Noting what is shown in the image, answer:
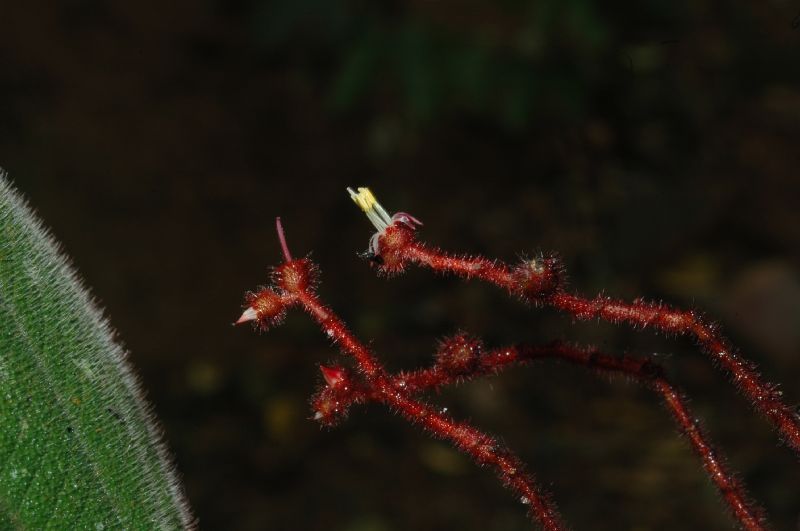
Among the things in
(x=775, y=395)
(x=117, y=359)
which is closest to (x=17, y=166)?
(x=117, y=359)

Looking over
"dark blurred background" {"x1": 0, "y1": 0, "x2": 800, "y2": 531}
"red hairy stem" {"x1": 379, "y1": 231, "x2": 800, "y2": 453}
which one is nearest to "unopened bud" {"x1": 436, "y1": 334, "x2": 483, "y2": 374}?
"red hairy stem" {"x1": 379, "y1": 231, "x2": 800, "y2": 453}

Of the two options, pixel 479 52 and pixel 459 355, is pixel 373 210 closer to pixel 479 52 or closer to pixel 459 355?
pixel 459 355

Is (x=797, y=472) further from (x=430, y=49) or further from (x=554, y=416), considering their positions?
(x=430, y=49)

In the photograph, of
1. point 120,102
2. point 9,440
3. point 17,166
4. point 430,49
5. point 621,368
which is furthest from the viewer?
point 120,102

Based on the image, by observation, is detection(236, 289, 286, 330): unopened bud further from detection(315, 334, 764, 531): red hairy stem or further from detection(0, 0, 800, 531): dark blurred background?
detection(0, 0, 800, 531): dark blurred background

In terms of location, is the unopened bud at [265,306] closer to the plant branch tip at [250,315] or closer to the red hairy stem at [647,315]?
the plant branch tip at [250,315]

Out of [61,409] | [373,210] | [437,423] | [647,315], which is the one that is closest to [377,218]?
[373,210]

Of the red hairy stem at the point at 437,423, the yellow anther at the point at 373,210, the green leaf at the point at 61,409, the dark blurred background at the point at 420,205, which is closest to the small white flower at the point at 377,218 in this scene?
the yellow anther at the point at 373,210

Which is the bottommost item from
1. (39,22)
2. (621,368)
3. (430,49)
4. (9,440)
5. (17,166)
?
(621,368)
